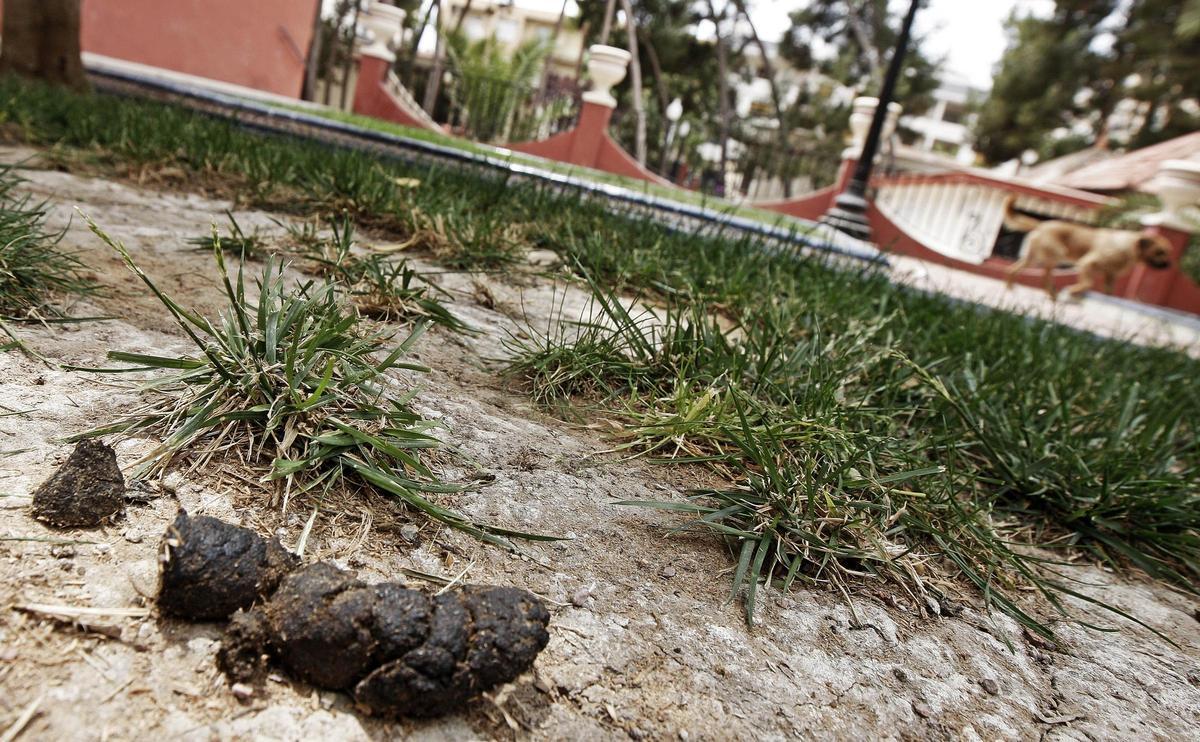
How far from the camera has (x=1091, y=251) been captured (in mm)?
9711

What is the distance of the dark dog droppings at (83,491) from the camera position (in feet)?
3.45

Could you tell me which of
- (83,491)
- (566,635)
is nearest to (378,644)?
(566,635)

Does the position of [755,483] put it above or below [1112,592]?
above

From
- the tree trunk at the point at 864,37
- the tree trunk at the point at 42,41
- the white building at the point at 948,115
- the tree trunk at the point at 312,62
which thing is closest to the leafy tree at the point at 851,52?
the tree trunk at the point at 864,37

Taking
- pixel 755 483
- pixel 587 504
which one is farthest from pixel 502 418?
pixel 755 483

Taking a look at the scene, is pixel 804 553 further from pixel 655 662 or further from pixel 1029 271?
pixel 1029 271

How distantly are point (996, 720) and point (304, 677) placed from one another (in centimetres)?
103

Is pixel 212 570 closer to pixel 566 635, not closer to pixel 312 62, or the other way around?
pixel 566 635

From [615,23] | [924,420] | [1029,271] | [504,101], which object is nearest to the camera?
[924,420]

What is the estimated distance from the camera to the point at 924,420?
2178mm

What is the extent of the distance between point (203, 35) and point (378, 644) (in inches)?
516

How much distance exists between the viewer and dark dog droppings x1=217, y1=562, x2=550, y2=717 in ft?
3.04

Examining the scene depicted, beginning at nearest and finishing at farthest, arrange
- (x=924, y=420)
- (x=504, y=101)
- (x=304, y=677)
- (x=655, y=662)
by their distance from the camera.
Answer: (x=304, y=677), (x=655, y=662), (x=924, y=420), (x=504, y=101)

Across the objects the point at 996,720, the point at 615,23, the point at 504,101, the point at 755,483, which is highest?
the point at 615,23
